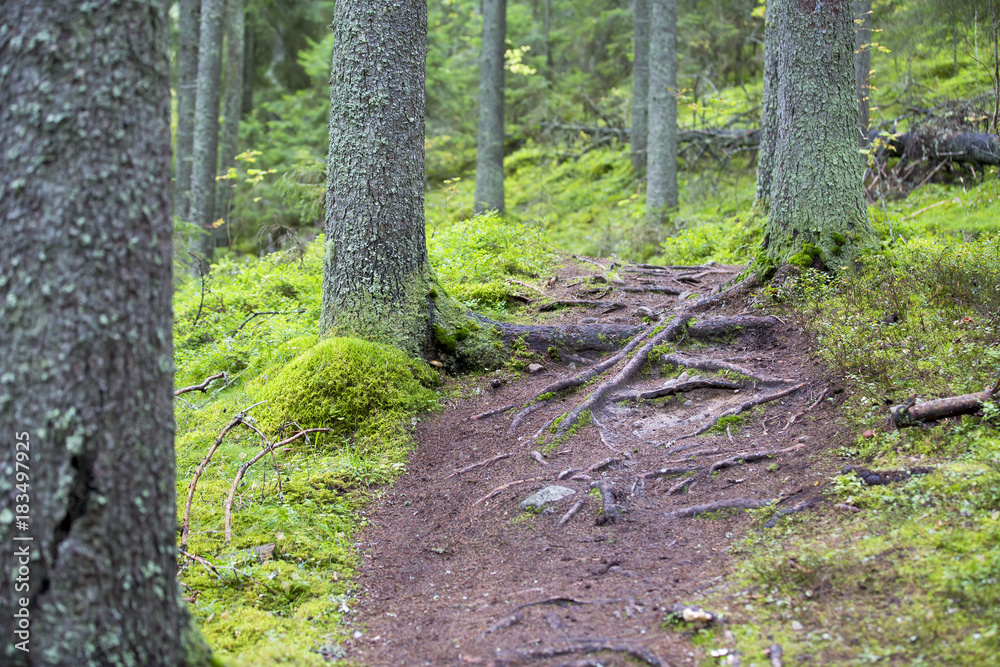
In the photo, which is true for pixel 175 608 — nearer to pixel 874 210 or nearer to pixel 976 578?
pixel 976 578

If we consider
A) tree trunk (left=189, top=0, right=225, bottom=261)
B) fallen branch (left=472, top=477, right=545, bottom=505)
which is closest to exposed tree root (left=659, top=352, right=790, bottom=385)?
fallen branch (left=472, top=477, right=545, bottom=505)

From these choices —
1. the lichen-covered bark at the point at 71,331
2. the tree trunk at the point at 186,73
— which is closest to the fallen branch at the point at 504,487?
the lichen-covered bark at the point at 71,331

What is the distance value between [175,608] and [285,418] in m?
3.32

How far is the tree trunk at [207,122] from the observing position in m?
13.9

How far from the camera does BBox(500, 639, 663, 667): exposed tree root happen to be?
3.12m

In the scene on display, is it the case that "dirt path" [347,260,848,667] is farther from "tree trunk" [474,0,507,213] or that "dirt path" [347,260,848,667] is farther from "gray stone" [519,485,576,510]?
"tree trunk" [474,0,507,213]

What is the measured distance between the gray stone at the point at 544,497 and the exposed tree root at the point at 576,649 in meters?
1.51

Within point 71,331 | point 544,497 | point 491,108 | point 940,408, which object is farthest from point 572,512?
point 491,108

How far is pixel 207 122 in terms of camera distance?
13961mm

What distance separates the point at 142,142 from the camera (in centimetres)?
254

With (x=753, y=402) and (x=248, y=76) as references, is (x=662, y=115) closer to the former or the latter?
(x=753, y=402)

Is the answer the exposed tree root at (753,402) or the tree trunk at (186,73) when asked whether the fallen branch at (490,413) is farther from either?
the tree trunk at (186,73)

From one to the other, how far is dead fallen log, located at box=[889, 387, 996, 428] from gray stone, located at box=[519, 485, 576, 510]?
87.4 inches

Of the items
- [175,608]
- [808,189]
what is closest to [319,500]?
[175,608]
